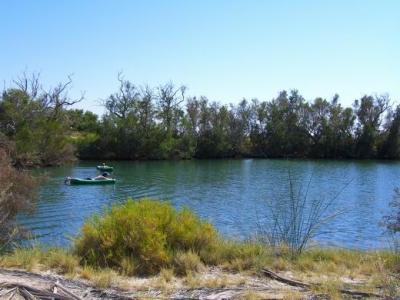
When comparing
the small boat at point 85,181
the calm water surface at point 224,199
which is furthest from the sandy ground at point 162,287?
the small boat at point 85,181

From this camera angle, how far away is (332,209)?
28.5 meters

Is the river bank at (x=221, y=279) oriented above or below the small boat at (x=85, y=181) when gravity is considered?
above

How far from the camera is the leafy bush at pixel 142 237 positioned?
721 cm

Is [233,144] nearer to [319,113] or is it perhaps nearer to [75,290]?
[319,113]

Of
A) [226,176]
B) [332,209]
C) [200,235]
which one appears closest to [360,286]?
[200,235]

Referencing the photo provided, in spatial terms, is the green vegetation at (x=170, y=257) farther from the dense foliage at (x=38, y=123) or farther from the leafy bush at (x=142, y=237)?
the dense foliage at (x=38, y=123)

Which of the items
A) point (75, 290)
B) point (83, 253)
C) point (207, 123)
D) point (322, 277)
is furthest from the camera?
point (207, 123)

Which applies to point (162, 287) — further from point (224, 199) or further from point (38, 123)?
point (38, 123)

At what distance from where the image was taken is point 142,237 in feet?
24.2

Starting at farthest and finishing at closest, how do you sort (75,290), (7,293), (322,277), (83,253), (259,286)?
(83,253), (322,277), (259,286), (75,290), (7,293)

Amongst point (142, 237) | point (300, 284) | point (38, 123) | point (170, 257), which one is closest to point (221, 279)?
point (300, 284)

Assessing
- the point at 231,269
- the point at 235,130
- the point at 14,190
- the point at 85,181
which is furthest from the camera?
the point at 235,130

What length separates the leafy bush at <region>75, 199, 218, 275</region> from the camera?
23.7ft

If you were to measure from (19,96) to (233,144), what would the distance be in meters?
40.3
